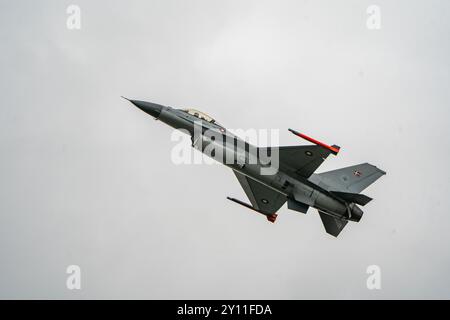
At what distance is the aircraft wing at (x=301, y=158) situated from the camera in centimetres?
2548

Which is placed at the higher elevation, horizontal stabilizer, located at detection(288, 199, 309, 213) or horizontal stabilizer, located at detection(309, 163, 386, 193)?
horizontal stabilizer, located at detection(309, 163, 386, 193)

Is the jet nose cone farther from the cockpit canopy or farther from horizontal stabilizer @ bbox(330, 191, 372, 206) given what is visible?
horizontal stabilizer @ bbox(330, 191, 372, 206)

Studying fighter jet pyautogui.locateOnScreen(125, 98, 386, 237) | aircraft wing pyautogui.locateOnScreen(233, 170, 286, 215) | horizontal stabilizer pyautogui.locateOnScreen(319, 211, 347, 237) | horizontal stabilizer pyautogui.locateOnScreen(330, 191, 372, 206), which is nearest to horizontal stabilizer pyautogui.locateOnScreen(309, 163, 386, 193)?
fighter jet pyautogui.locateOnScreen(125, 98, 386, 237)

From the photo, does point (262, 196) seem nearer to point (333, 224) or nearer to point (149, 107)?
point (333, 224)

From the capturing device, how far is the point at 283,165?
26094 millimetres

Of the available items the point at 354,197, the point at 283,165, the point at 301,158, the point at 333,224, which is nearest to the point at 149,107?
the point at 283,165

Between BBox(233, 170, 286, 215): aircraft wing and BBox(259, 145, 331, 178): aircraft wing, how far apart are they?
82.1 inches

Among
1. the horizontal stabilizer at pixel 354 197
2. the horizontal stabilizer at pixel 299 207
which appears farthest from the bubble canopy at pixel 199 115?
the horizontal stabilizer at pixel 354 197

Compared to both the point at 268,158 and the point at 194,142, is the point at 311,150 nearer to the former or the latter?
the point at 268,158

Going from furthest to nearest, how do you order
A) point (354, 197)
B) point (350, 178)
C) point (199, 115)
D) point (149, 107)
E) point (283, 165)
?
point (350, 178) → point (199, 115) → point (149, 107) → point (283, 165) → point (354, 197)

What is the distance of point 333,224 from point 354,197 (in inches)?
96.1

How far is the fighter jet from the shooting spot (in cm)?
2553

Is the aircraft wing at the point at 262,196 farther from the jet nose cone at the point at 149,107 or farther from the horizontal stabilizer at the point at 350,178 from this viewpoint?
the jet nose cone at the point at 149,107
